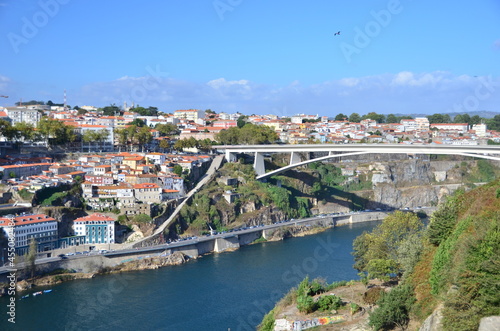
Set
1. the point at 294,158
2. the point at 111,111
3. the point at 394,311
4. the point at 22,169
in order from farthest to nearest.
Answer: the point at 111,111
the point at 294,158
the point at 22,169
the point at 394,311

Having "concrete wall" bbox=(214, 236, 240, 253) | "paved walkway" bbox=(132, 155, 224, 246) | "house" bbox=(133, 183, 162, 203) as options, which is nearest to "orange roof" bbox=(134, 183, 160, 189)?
"house" bbox=(133, 183, 162, 203)

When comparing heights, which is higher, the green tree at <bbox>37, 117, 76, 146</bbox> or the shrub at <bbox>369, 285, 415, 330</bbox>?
the green tree at <bbox>37, 117, 76, 146</bbox>

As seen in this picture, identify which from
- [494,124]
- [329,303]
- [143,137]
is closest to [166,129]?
[143,137]

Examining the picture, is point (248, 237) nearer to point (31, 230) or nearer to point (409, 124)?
point (31, 230)

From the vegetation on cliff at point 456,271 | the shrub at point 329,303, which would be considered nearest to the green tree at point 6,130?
the shrub at point 329,303

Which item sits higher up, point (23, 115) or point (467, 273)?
point (23, 115)

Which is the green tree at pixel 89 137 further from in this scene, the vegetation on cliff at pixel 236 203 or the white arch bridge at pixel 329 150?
the white arch bridge at pixel 329 150

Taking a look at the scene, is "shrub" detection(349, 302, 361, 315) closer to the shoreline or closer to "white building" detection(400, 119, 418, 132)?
the shoreline
